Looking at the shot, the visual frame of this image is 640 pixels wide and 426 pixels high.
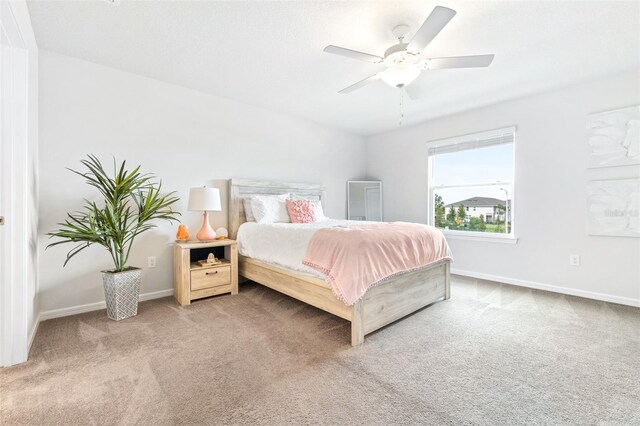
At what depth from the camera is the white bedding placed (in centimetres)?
252

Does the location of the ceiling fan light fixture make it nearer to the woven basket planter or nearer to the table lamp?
the table lamp

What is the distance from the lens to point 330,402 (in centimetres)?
146

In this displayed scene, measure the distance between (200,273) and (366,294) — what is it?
185cm

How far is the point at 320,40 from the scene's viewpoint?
2.34 metres

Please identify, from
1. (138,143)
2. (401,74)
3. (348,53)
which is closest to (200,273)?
(138,143)

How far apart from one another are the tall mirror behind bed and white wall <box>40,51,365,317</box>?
124 centimetres

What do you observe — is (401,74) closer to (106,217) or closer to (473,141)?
(473,141)

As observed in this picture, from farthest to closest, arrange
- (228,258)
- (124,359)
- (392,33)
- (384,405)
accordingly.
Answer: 1. (228,258)
2. (392,33)
3. (124,359)
4. (384,405)

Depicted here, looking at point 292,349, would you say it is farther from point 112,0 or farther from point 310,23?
point 112,0

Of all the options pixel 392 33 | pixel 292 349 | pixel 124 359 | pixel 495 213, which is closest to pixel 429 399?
pixel 292 349

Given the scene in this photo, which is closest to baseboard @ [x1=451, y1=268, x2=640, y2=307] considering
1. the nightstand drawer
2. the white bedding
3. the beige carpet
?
the beige carpet

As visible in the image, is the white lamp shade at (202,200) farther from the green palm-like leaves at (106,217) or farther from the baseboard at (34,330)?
the baseboard at (34,330)

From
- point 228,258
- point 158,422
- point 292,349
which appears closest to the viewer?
point 158,422

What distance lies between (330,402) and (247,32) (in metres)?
2.63
